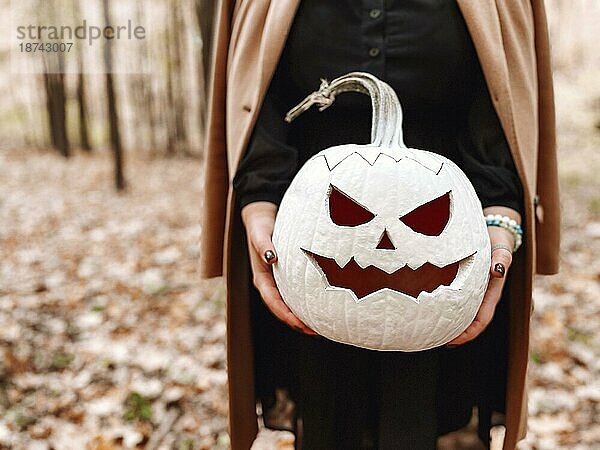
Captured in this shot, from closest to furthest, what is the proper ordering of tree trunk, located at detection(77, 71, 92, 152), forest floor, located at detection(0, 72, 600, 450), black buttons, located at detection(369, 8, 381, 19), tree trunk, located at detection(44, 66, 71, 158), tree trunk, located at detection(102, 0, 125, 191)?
1. black buttons, located at detection(369, 8, 381, 19)
2. forest floor, located at detection(0, 72, 600, 450)
3. tree trunk, located at detection(102, 0, 125, 191)
4. tree trunk, located at detection(44, 66, 71, 158)
5. tree trunk, located at detection(77, 71, 92, 152)

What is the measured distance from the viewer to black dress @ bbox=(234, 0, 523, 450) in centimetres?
119

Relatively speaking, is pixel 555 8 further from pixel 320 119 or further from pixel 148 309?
pixel 320 119

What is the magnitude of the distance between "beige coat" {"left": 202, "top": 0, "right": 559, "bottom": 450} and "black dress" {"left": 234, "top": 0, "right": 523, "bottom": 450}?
0.04 metres

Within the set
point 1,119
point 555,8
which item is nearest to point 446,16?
point 555,8

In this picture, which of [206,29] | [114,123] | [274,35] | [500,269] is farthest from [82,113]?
[500,269]

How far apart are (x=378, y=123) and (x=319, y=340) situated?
1.77 ft

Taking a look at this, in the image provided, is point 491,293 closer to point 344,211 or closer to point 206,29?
point 344,211

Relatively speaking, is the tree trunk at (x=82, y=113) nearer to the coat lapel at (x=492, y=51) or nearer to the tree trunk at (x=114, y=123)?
the tree trunk at (x=114, y=123)

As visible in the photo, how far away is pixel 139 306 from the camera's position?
12.5 feet

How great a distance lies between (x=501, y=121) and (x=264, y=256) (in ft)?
1.81

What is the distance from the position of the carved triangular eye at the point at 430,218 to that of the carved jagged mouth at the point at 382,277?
0.07 metres

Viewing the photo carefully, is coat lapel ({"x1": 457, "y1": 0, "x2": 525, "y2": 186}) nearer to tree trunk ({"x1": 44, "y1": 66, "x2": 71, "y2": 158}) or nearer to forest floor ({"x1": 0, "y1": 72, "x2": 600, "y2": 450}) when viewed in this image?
forest floor ({"x1": 0, "y1": 72, "x2": 600, "y2": 450})

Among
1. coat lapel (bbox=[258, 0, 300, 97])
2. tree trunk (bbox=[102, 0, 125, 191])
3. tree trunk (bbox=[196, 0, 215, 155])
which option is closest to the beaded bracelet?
coat lapel (bbox=[258, 0, 300, 97])

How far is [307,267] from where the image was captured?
3.59 feet
